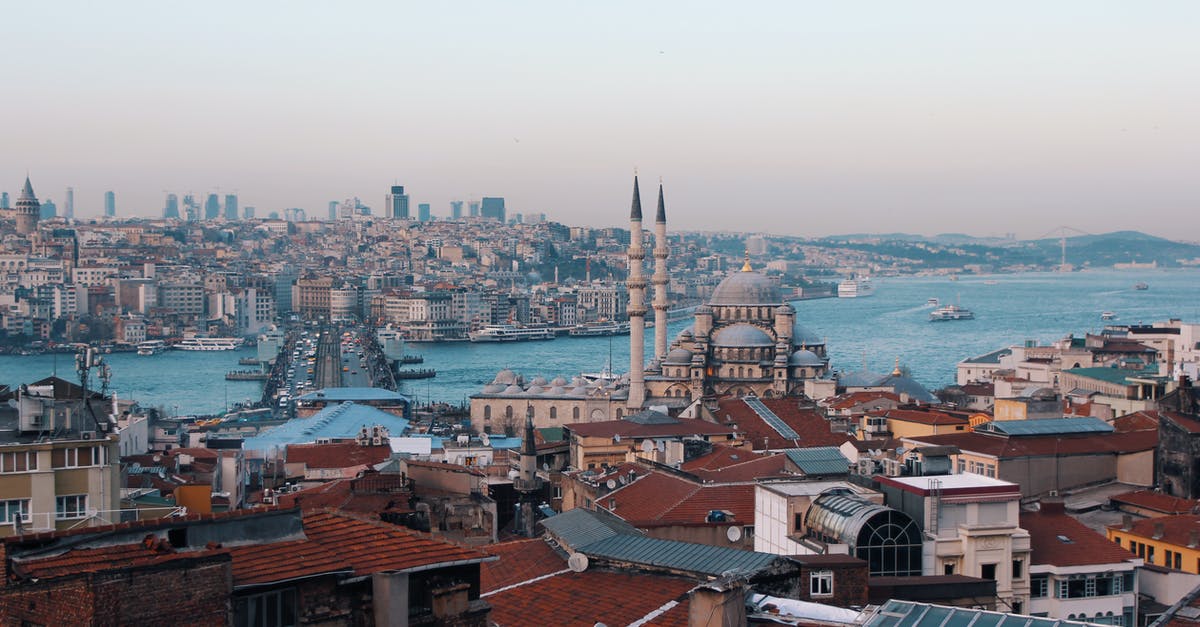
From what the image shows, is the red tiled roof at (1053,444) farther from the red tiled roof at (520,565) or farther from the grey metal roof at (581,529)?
the red tiled roof at (520,565)

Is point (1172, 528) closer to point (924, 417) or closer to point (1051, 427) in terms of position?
point (1051, 427)

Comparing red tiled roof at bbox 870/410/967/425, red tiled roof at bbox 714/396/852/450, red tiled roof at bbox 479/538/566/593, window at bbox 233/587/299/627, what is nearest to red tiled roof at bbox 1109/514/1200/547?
red tiled roof at bbox 479/538/566/593

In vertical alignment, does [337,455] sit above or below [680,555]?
below

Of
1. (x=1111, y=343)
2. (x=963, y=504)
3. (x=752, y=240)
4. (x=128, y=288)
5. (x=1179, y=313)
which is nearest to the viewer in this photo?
(x=963, y=504)

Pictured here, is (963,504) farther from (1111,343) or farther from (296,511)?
(1111,343)

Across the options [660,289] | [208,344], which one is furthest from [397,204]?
[660,289]

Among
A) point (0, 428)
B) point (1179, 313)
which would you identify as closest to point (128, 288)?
point (1179, 313)
